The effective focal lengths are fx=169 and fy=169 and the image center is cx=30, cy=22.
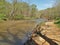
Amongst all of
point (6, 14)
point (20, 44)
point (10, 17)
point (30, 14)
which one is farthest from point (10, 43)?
point (30, 14)

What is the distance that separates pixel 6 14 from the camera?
61156mm

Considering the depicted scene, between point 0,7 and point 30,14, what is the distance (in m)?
53.8

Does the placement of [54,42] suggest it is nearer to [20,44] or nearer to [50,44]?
[50,44]

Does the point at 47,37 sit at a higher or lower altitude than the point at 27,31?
higher

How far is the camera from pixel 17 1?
58625 mm

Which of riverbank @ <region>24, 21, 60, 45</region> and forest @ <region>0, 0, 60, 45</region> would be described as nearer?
riverbank @ <region>24, 21, 60, 45</region>

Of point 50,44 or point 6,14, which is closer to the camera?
point 50,44

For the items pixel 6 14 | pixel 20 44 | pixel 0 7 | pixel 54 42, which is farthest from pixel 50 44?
pixel 6 14

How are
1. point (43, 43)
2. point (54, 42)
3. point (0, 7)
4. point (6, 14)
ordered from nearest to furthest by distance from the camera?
point (54, 42), point (43, 43), point (0, 7), point (6, 14)

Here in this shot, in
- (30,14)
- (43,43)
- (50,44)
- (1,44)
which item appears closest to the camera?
(50,44)

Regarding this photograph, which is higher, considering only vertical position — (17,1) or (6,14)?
(17,1)

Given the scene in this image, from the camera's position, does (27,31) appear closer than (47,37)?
No

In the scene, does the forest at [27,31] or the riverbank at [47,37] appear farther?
the forest at [27,31]

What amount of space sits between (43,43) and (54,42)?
4.69 feet
